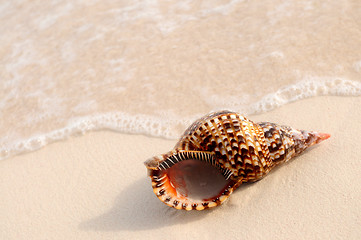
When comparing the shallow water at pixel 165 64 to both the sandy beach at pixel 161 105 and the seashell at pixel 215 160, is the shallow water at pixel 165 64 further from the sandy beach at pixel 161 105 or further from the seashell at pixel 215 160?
the seashell at pixel 215 160

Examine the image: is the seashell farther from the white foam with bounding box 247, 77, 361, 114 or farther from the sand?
the white foam with bounding box 247, 77, 361, 114

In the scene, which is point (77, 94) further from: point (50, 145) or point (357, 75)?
point (357, 75)

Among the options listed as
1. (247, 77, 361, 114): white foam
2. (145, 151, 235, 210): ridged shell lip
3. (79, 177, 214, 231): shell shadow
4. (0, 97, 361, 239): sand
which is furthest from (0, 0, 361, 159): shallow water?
(145, 151, 235, 210): ridged shell lip

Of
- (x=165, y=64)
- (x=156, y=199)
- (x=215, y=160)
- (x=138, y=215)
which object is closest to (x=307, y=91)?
(x=215, y=160)

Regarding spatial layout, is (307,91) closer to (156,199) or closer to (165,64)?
(165,64)

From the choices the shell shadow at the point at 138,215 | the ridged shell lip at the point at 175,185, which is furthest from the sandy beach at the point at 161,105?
the ridged shell lip at the point at 175,185

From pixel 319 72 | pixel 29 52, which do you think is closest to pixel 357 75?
pixel 319 72
